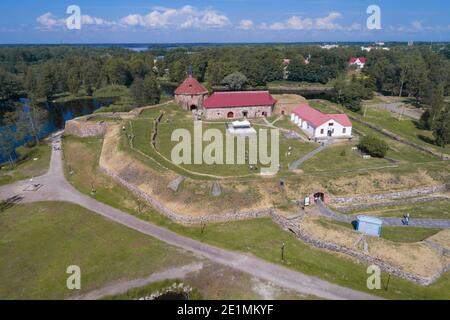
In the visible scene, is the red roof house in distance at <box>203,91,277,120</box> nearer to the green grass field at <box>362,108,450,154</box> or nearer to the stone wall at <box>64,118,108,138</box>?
the stone wall at <box>64,118,108,138</box>

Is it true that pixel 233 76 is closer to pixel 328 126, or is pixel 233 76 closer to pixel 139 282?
pixel 328 126

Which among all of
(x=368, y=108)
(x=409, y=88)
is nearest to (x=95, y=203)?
(x=368, y=108)

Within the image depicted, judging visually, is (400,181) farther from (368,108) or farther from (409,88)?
(409,88)

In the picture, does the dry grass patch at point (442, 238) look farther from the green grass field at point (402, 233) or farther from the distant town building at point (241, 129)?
the distant town building at point (241, 129)

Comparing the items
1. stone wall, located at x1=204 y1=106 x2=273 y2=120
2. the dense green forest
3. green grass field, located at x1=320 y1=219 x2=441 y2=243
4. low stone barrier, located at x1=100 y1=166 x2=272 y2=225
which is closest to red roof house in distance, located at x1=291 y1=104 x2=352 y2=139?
stone wall, located at x1=204 y1=106 x2=273 y2=120

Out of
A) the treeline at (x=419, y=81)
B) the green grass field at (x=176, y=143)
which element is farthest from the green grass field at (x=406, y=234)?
the treeline at (x=419, y=81)

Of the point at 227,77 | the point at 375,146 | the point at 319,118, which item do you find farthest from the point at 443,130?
the point at 227,77
